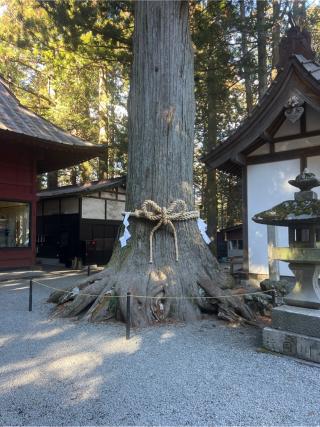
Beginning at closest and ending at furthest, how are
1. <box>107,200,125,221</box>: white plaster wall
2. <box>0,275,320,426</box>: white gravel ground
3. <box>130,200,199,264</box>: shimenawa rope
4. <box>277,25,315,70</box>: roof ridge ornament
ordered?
1. <box>0,275,320,426</box>: white gravel ground
2. <box>130,200,199,264</box>: shimenawa rope
3. <box>277,25,315,70</box>: roof ridge ornament
4. <box>107,200,125,221</box>: white plaster wall

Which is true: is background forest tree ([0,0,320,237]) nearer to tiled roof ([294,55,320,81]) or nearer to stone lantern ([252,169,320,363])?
tiled roof ([294,55,320,81])

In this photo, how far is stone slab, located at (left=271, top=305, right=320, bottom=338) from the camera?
3912 mm

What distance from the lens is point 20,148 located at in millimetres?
11711

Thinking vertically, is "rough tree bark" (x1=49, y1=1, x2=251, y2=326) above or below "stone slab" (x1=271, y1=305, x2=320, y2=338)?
above

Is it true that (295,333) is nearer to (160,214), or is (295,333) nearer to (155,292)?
(155,292)

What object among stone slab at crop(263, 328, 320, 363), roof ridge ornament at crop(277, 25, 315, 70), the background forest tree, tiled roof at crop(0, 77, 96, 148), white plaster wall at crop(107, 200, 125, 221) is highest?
the background forest tree

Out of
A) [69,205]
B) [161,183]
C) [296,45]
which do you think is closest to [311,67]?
[296,45]

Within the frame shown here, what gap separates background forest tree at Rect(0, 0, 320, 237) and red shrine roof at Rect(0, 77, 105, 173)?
2.78 meters

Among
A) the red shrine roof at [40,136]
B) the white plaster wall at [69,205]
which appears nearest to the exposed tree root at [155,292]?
the red shrine roof at [40,136]

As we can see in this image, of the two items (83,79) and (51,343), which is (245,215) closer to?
(51,343)

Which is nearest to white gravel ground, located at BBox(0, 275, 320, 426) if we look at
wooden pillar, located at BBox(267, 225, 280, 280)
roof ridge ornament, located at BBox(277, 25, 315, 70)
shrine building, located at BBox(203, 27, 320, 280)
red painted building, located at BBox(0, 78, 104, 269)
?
wooden pillar, located at BBox(267, 225, 280, 280)

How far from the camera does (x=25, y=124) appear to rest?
34.7 feet

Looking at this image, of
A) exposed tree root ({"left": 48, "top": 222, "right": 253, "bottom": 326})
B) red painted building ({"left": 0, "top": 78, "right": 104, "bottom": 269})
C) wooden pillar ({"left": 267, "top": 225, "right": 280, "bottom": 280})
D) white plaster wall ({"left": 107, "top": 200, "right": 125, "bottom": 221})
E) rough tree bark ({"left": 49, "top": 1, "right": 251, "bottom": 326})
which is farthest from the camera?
white plaster wall ({"left": 107, "top": 200, "right": 125, "bottom": 221})

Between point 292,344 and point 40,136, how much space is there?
8866 millimetres
